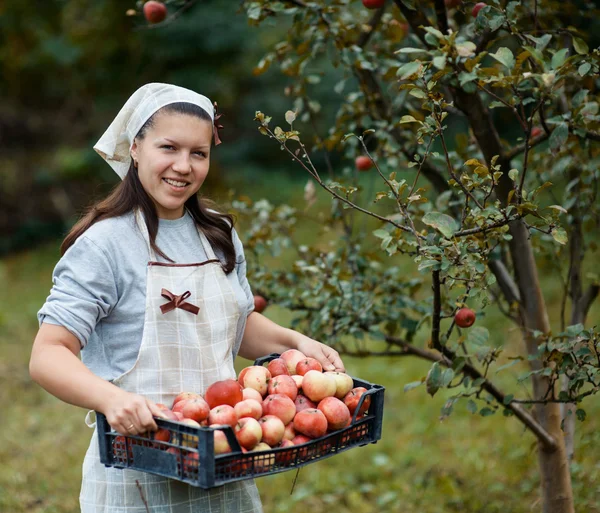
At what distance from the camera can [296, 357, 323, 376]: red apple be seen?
1.85m

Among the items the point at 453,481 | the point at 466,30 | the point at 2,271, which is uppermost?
the point at 2,271

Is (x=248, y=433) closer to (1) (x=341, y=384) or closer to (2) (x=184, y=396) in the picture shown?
(2) (x=184, y=396)

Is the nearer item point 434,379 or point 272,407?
point 272,407

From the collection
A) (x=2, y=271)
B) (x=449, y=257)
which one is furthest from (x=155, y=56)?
(x=449, y=257)

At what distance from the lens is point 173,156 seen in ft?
5.89

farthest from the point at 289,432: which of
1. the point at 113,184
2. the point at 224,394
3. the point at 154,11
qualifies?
the point at 113,184

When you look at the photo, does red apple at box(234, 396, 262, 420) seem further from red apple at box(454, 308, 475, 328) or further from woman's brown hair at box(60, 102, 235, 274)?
red apple at box(454, 308, 475, 328)

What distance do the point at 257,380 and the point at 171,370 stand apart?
201mm

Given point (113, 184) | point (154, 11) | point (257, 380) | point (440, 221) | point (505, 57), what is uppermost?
point (113, 184)

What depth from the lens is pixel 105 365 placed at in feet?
5.85

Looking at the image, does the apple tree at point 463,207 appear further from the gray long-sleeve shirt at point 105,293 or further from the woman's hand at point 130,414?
the woman's hand at point 130,414

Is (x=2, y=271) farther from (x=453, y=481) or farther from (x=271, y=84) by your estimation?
(x=453, y=481)

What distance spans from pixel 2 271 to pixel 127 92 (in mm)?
2708

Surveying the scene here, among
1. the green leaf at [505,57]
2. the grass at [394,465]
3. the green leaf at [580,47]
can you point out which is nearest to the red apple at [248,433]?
the green leaf at [505,57]
